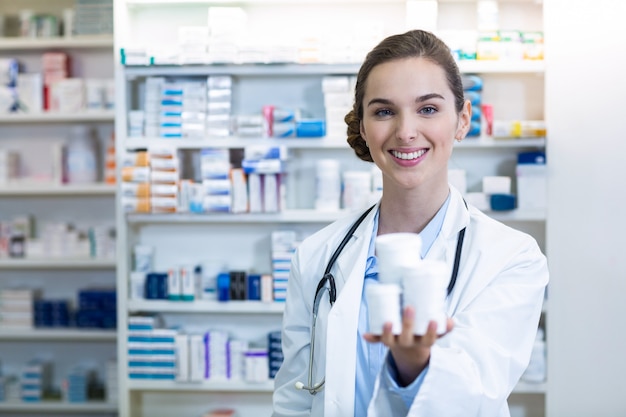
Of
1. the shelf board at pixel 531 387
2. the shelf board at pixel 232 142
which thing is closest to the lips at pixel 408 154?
the shelf board at pixel 232 142

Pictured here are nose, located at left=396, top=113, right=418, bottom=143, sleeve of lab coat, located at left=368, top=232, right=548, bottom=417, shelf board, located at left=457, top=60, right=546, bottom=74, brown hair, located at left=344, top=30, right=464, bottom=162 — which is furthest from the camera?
shelf board, located at left=457, top=60, right=546, bottom=74

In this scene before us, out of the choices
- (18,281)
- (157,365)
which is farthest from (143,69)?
(18,281)

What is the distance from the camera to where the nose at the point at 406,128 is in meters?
1.58

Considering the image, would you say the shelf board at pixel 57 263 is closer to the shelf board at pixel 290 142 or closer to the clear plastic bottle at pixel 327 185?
the shelf board at pixel 290 142

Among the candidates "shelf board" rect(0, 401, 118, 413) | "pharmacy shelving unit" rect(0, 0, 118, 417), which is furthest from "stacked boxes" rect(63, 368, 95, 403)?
"pharmacy shelving unit" rect(0, 0, 118, 417)

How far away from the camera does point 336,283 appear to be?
1.83 meters

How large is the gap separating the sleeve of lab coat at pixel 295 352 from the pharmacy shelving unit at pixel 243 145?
77.5 inches

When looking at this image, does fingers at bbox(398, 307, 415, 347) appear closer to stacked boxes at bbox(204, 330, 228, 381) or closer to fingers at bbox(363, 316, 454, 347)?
fingers at bbox(363, 316, 454, 347)

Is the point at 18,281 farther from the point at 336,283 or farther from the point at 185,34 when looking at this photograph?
the point at 336,283

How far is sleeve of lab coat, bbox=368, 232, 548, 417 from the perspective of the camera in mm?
1387

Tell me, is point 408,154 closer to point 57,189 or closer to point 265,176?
point 265,176

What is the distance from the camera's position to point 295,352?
1.90 meters

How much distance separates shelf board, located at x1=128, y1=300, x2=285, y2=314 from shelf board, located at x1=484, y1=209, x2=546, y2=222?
45.5 inches

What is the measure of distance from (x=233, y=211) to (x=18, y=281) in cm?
189
